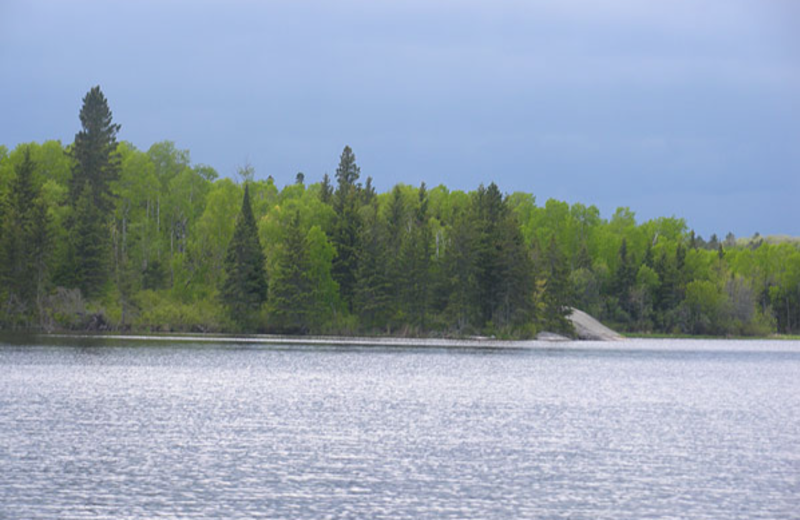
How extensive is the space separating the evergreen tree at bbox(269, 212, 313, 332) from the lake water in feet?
166

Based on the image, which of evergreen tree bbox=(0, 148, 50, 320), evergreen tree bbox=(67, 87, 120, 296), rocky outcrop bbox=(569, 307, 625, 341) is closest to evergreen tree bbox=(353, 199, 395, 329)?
rocky outcrop bbox=(569, 307, 625, 341)

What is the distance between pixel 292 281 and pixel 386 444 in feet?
261

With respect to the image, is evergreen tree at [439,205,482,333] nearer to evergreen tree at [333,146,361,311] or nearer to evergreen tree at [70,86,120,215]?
evergreen tree at [333,146,361,311]

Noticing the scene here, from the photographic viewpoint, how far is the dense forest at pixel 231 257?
3964 inches

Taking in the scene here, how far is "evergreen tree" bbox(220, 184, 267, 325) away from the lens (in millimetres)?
106000

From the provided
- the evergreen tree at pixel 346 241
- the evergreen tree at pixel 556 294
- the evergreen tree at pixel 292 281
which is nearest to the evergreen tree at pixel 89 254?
the evergreen tree at pixel 292 281

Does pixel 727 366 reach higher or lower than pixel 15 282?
lower

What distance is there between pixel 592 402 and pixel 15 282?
71.9 metres

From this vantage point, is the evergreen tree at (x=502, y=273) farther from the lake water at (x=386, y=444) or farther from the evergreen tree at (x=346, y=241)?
the lake water at (x=386, y=444)

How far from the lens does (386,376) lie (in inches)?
2115

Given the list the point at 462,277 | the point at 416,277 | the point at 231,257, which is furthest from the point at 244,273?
the point at 462,277

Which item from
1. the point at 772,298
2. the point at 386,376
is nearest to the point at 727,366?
the point at 386,376

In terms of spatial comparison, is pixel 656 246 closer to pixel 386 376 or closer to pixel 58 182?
pixel 58 182

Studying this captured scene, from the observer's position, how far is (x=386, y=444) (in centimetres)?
2802
